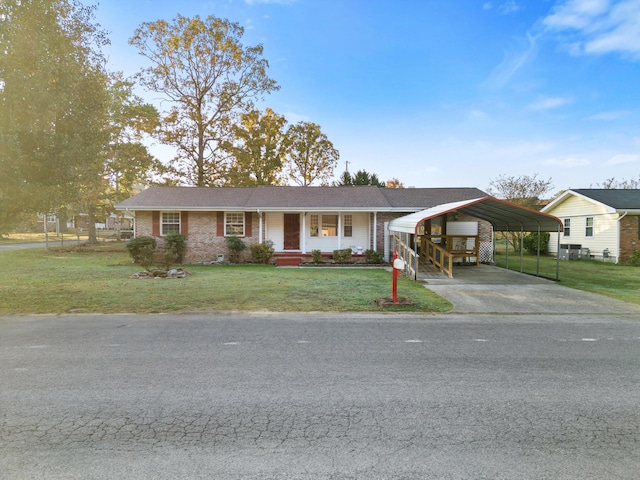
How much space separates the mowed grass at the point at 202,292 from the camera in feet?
25.4

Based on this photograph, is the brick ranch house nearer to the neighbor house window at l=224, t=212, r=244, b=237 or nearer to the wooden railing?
the neighbor house window at l=224, t=212, r=244, b=237


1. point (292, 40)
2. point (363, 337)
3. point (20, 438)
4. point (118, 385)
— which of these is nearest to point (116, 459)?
point (20, 438)

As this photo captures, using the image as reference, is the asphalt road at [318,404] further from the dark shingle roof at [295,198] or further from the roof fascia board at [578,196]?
the roof fascia board at [578,196]

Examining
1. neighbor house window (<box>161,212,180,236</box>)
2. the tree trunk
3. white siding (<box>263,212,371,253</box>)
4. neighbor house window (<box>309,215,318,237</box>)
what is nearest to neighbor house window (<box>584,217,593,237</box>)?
white siding (<box>263,212,371,253</box>)

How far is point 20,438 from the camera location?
9.00 ft

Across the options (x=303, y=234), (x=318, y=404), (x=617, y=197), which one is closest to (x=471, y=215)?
(x=303, y=234)

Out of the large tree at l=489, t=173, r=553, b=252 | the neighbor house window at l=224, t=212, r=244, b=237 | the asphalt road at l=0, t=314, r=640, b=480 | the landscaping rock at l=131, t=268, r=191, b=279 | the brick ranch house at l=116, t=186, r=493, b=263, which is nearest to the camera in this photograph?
the asphalt road at l=0, t=314, r=640, b=480

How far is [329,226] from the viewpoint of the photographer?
61.0 feet

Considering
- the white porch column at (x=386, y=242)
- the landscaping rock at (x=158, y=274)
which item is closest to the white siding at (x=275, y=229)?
the white porch column at (x=386, y=242)

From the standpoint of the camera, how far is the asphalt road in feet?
8.03

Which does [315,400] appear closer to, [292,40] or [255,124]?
[292,40]

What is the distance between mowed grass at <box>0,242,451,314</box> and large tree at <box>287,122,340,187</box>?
27363 millimetres

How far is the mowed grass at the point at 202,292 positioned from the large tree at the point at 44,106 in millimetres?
2369

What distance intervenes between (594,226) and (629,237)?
6.25ft
